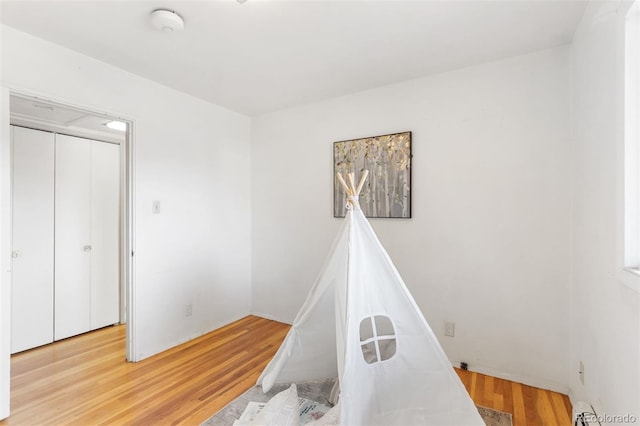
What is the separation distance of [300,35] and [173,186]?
1.82 meters

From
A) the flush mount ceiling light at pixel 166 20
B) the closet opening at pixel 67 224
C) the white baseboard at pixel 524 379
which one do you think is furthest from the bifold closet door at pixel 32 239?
the white baseboard at pixel 524 379

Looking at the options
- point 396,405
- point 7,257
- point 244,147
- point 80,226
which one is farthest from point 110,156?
point 396,405

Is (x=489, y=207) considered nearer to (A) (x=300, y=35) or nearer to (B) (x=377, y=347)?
(B) (x=377, y=347)

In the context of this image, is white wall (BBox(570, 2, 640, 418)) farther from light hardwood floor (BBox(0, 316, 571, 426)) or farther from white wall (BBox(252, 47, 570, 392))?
light hardwood floor (BBox(0, 316, 571, 426))

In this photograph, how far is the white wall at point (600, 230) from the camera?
1.27 meters

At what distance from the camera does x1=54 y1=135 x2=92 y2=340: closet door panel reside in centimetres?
312

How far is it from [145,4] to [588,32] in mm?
2485

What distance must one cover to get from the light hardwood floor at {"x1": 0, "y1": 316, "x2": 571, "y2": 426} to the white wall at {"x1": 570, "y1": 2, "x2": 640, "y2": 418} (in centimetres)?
40

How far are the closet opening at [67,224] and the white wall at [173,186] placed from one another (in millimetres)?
129

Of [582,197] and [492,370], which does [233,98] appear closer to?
[582,197]

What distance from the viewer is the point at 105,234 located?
347 cm

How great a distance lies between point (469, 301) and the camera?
2.43 m

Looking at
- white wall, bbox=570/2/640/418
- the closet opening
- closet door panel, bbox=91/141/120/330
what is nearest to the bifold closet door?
the closet opening

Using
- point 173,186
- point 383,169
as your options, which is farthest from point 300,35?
point 173,186
